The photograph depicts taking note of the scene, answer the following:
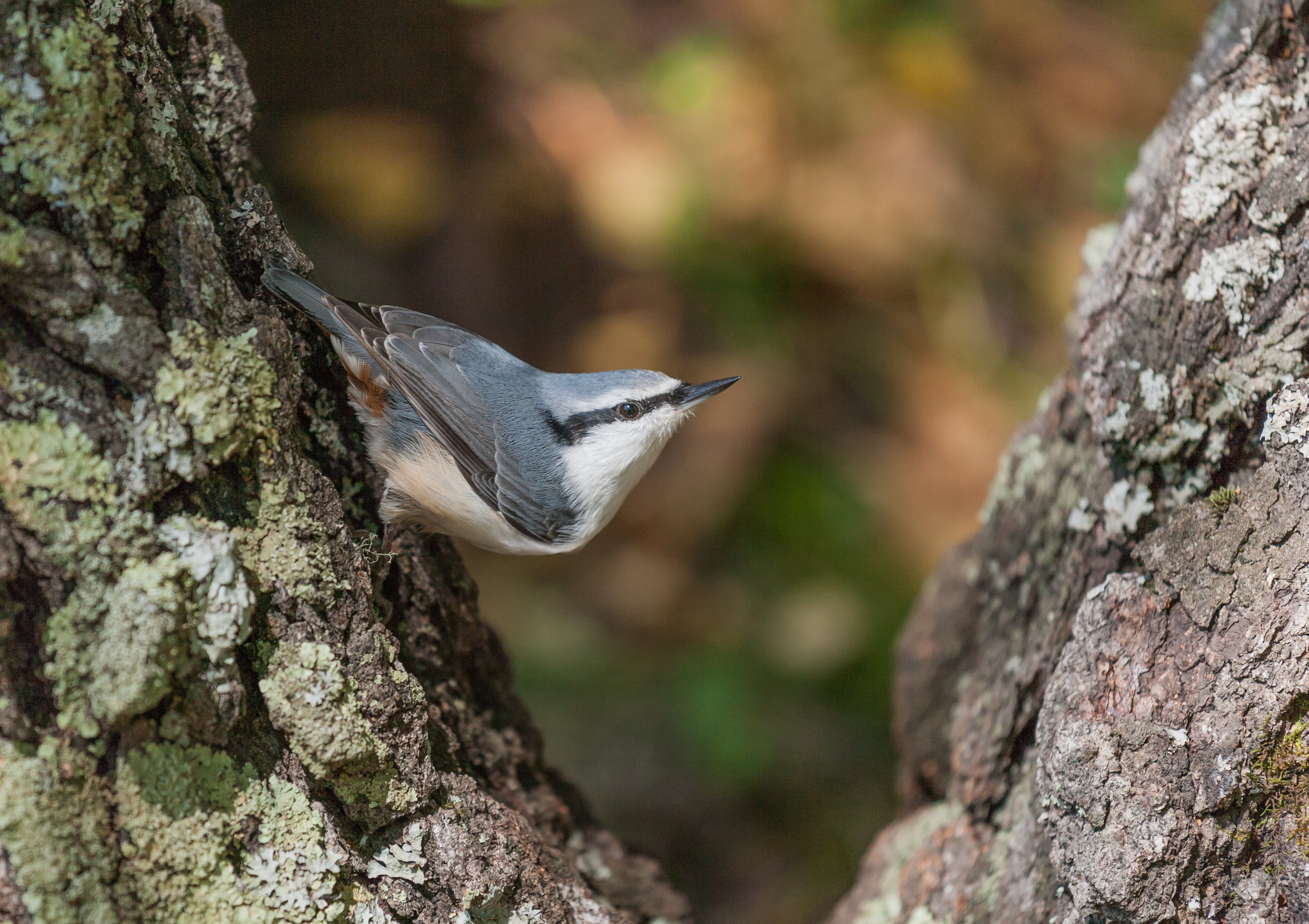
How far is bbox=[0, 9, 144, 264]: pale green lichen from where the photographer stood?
145 centimetres

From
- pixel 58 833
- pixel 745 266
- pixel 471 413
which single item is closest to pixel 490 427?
pixel 471 413

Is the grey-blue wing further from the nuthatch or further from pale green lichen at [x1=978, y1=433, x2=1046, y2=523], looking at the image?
pale green lichen at [x1=978, y1=433, x2=1046, y2=523]

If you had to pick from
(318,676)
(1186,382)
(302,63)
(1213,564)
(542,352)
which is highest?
(302,63)

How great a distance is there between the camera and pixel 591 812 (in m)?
2.71

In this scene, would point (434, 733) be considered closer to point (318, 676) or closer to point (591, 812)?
point (318, 676)

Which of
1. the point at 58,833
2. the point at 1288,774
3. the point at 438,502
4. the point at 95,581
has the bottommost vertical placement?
the point at 58,833

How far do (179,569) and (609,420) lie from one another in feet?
4.19

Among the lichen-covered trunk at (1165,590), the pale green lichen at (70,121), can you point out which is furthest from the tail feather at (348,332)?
the lichen-covered trunk at (1165,590)

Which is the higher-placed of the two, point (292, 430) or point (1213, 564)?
point (292, 430)

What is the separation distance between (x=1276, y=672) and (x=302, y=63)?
456 cm

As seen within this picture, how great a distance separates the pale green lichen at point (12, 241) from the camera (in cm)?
144

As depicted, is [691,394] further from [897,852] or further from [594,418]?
[897,852]

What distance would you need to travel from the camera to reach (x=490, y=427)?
2393 mm

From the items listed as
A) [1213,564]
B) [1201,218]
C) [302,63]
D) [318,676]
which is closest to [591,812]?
[318,676]
